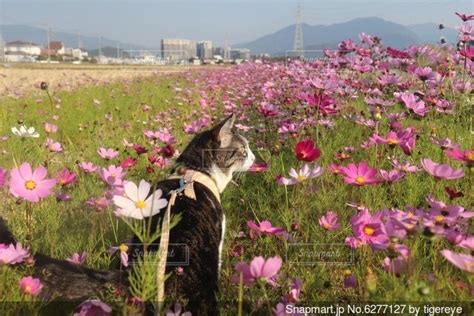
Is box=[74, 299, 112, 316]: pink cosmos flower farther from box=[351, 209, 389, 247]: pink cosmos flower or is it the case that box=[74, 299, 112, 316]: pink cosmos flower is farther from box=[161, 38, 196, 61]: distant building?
box=[161, 38, 196, 61]: distant building

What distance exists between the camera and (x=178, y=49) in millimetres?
52906

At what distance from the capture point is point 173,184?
7.43 ft

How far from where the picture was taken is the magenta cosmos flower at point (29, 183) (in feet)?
5.16

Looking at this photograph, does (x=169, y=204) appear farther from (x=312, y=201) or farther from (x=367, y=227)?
(x=312, y=201)

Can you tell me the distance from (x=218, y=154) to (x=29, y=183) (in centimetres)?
136

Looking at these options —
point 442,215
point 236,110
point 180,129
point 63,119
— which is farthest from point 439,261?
point 63,119

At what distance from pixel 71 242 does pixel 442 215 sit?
1.97 m

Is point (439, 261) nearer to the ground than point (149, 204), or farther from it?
nearer to the ground

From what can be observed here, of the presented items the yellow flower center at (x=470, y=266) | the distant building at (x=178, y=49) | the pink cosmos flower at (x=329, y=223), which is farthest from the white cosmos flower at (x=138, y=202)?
the distant building at (x=178, y=49)

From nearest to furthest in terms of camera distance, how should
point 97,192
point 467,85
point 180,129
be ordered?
point 97,192
point 467,85
point 180,129

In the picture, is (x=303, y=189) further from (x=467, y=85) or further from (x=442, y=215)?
(x=467, y=85)

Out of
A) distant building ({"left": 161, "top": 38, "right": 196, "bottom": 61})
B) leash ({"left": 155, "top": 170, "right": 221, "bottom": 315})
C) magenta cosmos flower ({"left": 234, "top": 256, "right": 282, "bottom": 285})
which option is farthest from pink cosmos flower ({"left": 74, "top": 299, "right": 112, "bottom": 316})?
distant building ({"left": 161, "top": 38, "right": 196, "bottom": 61})

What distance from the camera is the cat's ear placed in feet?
8.86

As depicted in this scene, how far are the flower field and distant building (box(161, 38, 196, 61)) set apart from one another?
3085 cm
